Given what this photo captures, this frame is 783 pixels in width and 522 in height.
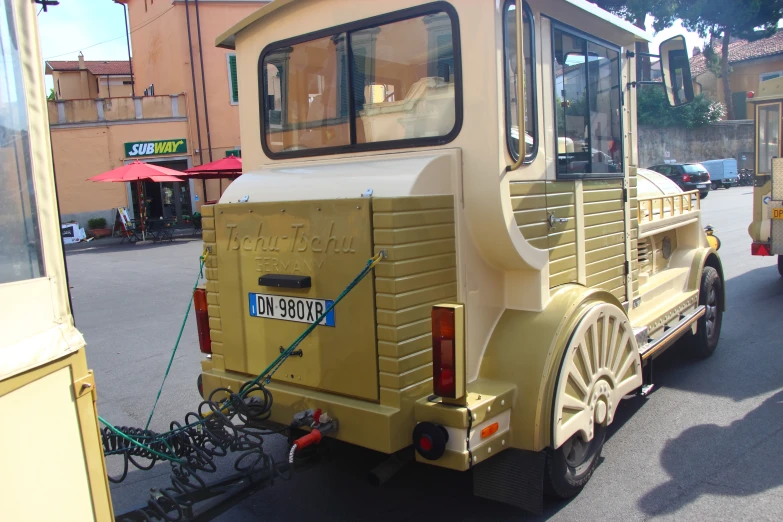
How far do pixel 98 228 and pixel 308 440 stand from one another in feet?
75.1

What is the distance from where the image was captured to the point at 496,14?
311 cm

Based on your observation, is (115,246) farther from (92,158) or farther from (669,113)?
(669,113)

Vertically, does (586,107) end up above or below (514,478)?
above

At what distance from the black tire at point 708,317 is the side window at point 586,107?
211 cm

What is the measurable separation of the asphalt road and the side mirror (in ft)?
7.58

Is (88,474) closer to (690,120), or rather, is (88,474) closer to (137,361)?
(137,361)

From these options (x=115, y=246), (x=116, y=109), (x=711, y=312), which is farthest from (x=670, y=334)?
(x=116, y=109)

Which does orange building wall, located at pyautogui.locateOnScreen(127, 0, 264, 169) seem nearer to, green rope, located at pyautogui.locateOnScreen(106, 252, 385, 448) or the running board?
the running board

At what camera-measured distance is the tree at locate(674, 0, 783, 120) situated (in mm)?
33250

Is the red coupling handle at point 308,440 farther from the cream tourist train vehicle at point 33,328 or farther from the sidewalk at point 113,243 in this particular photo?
the sidewalk at point 113,243

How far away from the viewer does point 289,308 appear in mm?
3373

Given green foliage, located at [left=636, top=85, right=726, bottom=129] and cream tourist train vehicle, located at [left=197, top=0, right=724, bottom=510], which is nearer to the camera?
cream tourist train vehicle, located at [left=197, top=0, right=724, bottom=510]

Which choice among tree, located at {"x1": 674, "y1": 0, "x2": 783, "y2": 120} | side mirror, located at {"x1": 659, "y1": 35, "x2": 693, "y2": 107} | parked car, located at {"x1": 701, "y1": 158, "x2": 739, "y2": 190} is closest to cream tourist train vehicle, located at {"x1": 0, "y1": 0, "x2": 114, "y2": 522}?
side mirror, located at {"x1": 659, "y1": 35, "x2": 693, "y2": 107}

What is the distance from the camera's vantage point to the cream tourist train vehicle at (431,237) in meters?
3.00
